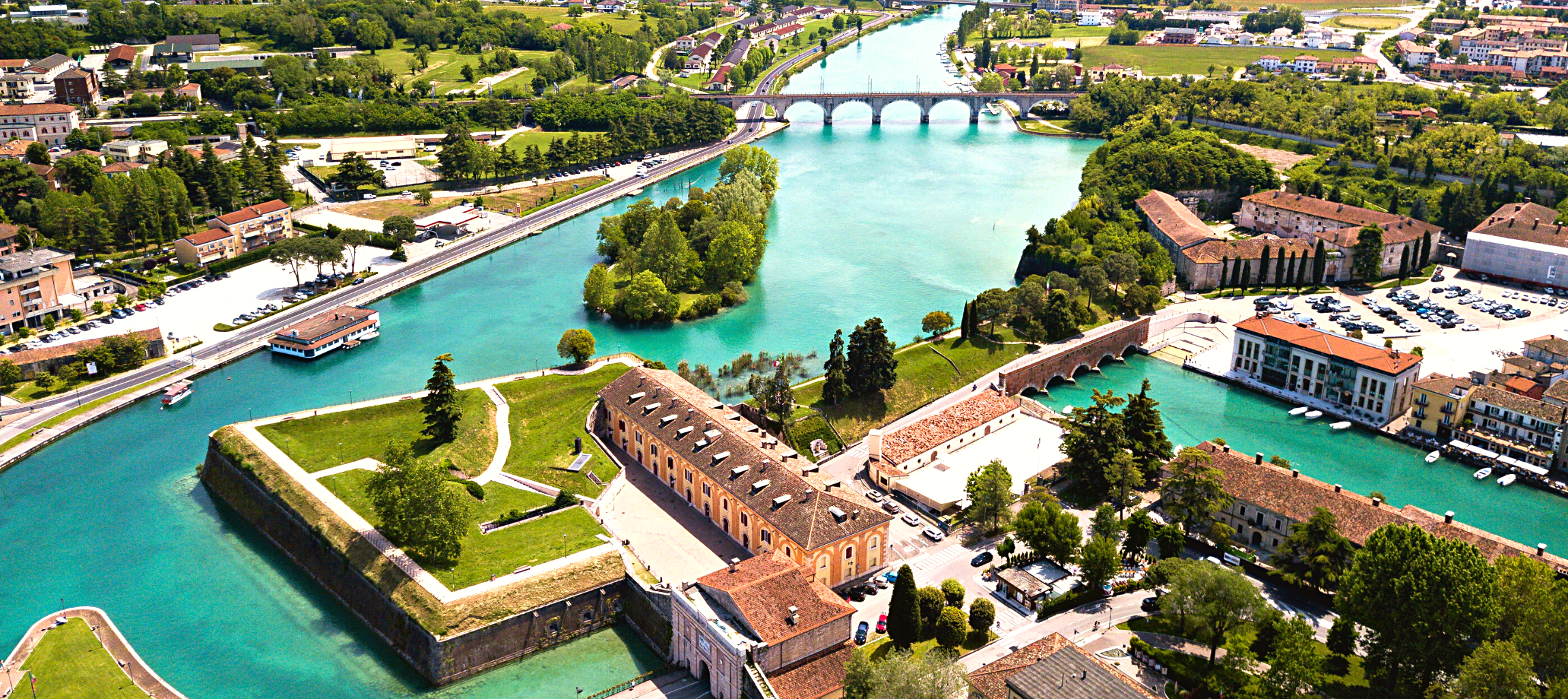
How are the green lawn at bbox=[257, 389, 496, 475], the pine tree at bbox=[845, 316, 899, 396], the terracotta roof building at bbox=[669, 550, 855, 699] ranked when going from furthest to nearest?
the pine tree at bbox=[845, 316, 899, 396]
the green lawn at bbox=[257, 389, 496, 475]
the terracotta roof building at bbox=[669, 550, 855, 699]

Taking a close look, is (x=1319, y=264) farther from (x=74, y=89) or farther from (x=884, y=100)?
(x=74, y=89)

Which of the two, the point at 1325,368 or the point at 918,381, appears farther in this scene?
the point at 1325,368

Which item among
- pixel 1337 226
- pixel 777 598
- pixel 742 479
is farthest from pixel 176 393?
pixel 1337 226

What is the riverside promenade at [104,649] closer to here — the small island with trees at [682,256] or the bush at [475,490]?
the bush at [475,490]

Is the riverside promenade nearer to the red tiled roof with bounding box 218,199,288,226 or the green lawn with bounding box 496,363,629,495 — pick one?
the green lawn with bounding box 496,363,629,495

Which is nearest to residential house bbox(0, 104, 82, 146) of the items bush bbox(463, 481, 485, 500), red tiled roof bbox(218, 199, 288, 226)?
red tiled roof bbox(218, 199, 288, 226)

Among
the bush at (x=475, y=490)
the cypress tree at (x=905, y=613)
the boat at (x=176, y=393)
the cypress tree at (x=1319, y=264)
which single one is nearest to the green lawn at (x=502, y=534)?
the bush at (x=475, y=490)
